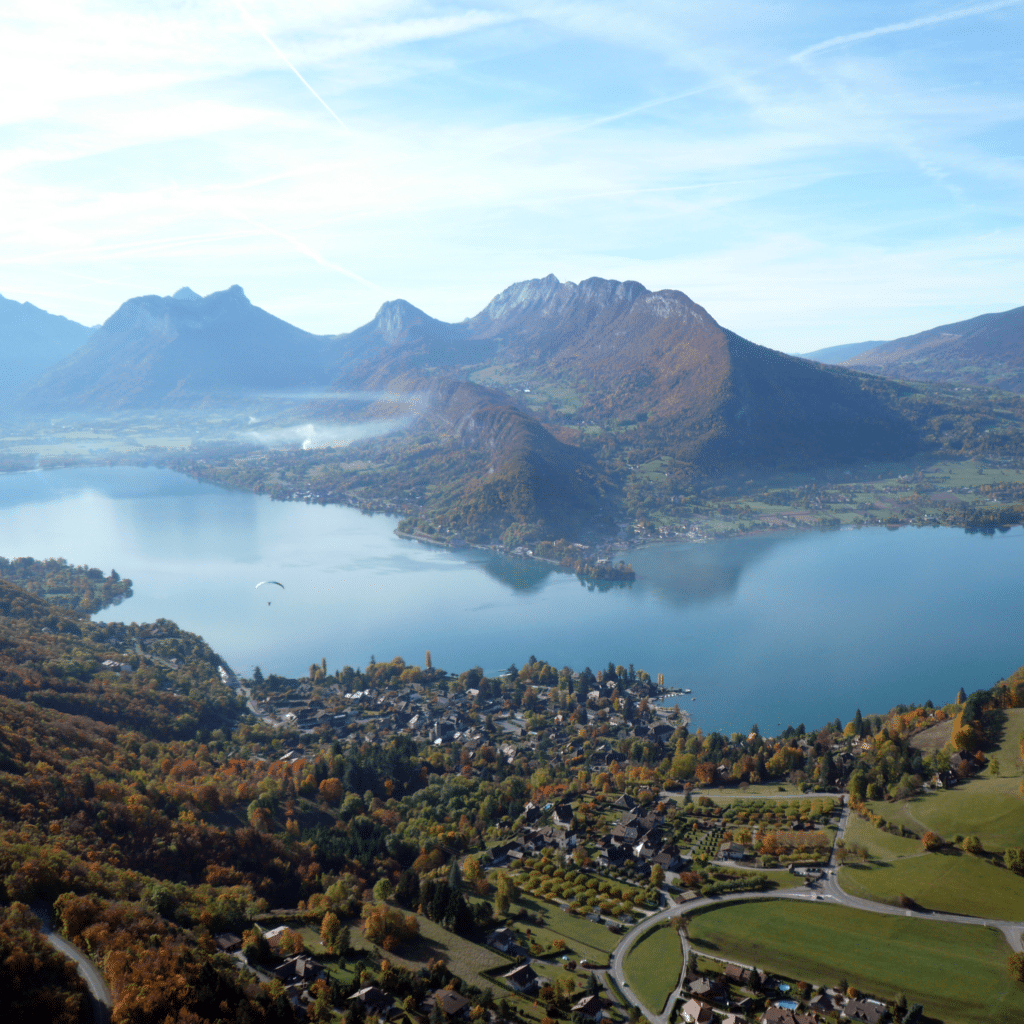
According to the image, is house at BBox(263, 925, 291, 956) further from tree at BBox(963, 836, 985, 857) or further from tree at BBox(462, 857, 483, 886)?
tree at BBox(963, 836, 985, 857)

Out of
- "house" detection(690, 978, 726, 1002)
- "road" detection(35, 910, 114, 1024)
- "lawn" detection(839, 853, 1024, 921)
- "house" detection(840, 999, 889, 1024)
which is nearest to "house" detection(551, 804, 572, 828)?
"lawn" detection(839, 853, 1024, 921)

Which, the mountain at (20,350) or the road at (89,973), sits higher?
the mountain at (20,350)

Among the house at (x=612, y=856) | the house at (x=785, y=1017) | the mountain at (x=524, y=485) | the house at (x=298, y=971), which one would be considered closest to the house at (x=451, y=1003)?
the house at (x=298, y=971)

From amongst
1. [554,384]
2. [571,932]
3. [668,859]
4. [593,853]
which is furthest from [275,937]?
[554,384]

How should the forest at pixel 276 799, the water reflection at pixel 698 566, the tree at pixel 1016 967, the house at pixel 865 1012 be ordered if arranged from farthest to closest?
the water reflection at pixel 698 566
the tree at pixel 1016 967
the house at pixel 865 1012
the forest at pixel 276 799

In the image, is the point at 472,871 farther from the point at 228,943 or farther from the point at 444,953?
the point at 228,943

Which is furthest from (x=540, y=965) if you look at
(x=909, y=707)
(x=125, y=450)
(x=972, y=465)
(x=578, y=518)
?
(x=125, y=450)

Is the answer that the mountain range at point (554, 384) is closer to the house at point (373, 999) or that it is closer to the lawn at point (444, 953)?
the lawn at point (444, 953)
